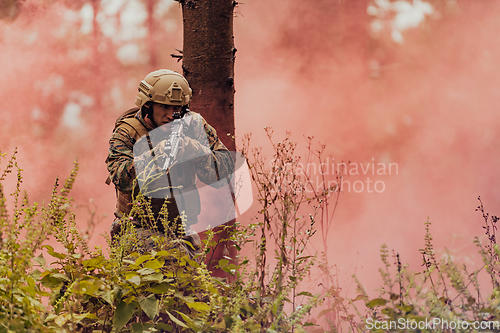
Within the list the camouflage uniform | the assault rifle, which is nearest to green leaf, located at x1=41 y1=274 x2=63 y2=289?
the camouflage uniform

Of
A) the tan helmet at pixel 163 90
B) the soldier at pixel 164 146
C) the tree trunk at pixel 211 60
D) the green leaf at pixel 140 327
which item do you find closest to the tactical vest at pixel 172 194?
the soldier at pixel 164 146

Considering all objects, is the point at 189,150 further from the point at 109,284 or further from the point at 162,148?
the point at 109,284

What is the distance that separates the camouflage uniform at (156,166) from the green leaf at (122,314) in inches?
29.0

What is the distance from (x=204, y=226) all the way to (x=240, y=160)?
594 millimetres

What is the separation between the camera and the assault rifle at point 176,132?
2.25 meters

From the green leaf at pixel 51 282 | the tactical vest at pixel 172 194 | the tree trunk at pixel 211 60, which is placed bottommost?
the green leaf at pixel 51 282

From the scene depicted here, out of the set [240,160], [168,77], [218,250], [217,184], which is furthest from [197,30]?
[218,250]

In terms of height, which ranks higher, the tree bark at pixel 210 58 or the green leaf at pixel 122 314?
the tree bark at pixel 210 58

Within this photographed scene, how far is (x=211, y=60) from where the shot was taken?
299 cm

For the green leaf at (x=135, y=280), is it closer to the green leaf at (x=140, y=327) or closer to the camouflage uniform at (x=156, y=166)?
the green leaf at (x=140, y=327)

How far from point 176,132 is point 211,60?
0.89 meters

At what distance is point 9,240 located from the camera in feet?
4.05

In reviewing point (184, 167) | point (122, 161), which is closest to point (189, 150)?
point (184, 167)

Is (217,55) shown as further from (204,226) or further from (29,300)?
(29,300)
